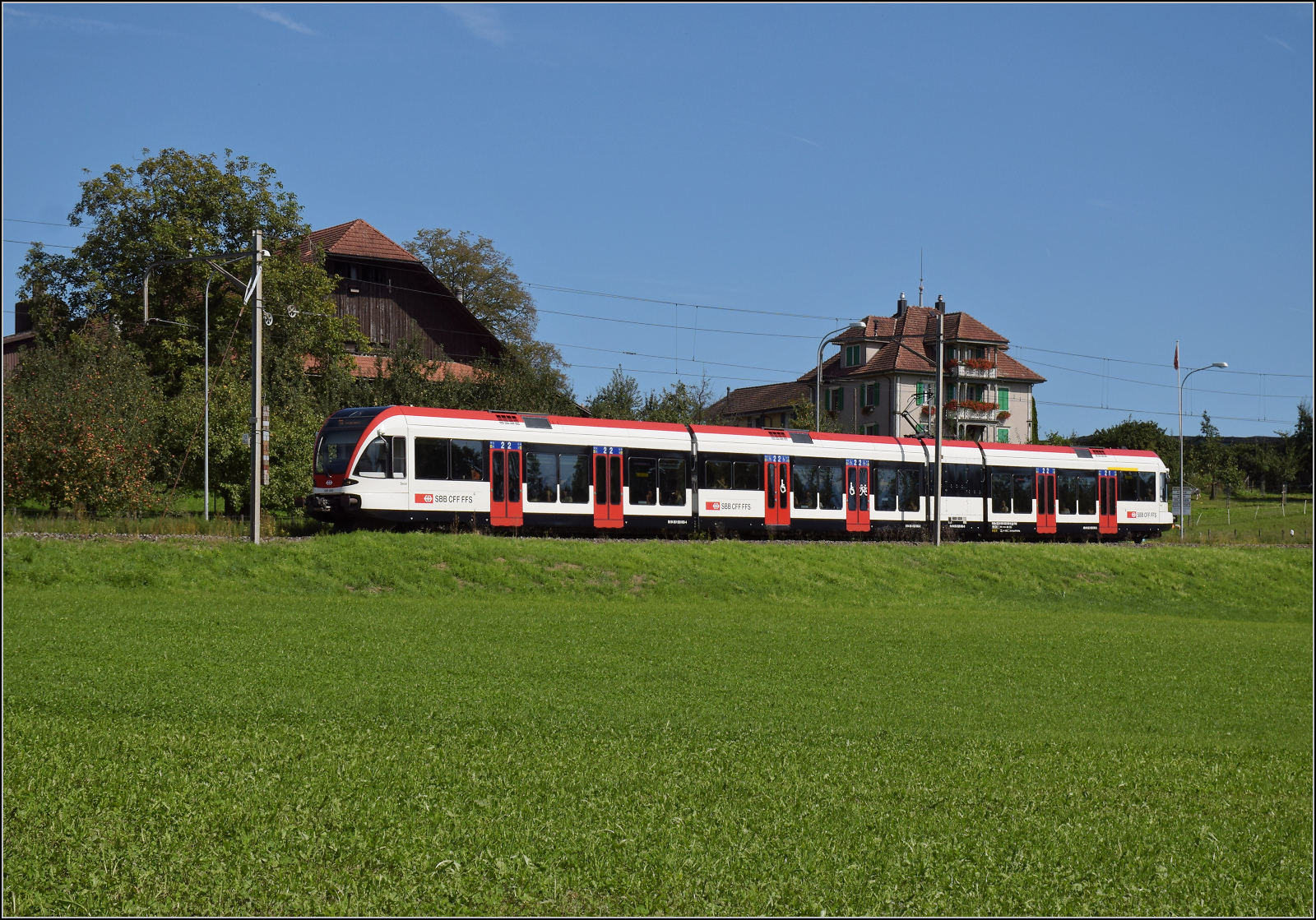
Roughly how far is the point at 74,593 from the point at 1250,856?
69.2 feet

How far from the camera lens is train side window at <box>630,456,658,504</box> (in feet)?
111

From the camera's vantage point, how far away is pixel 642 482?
34.2 m

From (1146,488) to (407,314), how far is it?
33363 millimetres

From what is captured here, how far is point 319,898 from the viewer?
673 centimetres

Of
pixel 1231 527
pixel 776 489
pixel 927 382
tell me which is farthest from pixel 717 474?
pixel 927 382

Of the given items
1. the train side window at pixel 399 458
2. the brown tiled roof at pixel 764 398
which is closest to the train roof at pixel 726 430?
the train side window at pixel 399 458

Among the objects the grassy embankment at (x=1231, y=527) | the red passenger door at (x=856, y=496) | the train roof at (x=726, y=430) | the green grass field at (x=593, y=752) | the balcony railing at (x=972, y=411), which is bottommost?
the green grass field at (x=593, y=752)

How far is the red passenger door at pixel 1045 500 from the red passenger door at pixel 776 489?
1149cm

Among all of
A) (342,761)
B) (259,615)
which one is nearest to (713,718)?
(342,761)

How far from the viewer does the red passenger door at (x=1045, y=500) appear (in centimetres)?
4309

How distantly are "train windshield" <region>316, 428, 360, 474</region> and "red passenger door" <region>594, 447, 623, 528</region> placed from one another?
22.9ft

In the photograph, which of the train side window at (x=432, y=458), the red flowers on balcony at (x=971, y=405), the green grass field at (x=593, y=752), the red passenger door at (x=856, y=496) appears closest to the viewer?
the green grass field at (x=593, y=752)

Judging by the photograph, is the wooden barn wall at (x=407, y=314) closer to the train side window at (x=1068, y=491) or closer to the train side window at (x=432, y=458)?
the train side window at (x=432, y=458)

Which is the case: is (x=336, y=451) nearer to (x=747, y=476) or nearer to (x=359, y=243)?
(x=747, y=476)
